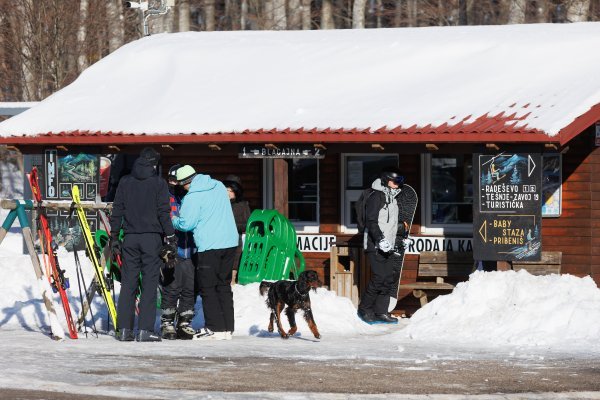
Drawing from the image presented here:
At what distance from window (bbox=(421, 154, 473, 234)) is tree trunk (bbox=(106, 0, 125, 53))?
2075cm

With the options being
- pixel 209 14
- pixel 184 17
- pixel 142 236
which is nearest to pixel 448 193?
pixel 142 236

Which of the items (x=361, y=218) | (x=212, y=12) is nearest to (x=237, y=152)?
(x=361, y=218)

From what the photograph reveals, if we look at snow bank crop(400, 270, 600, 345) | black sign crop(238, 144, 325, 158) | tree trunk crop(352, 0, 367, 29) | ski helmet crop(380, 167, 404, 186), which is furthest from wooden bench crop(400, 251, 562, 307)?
tree trunk crop(352, 0, 367, 29)

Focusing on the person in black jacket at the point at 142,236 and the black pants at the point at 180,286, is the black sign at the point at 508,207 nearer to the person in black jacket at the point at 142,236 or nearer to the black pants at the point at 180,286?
the black pants at the point at 180,286

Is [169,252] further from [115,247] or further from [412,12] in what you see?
[412,12]

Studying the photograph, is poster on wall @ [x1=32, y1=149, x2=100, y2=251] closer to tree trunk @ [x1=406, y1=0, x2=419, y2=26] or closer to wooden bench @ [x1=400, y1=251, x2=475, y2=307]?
wooden bench @ [x1=400, y1=251, x2=475, y2=307]

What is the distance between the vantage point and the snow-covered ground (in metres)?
13.0

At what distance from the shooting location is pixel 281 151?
1758cm

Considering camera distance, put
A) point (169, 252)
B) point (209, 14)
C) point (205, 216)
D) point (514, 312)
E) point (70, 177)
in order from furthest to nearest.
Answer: point (209, 14) < point (70, 177) < point (514, 312) < point (205, 216) < point (169, 252)

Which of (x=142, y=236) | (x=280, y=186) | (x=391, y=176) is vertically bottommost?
(x=142, y=236)

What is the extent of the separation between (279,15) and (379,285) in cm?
2899

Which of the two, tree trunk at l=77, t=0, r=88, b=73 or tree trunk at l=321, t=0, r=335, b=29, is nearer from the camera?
tree trunk at l=77, t=0, r=88, b=73

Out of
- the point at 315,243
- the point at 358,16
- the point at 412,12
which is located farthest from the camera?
the point at 412,12

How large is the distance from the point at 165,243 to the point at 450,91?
512 centimetres
